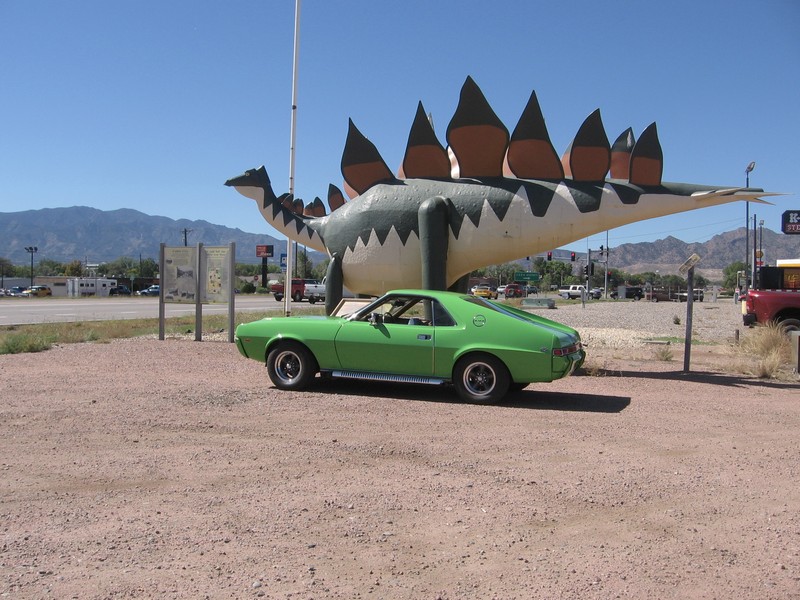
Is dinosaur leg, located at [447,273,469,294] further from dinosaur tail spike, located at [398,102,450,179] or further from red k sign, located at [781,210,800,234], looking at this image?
red k sign, located at [781,210,800,234]

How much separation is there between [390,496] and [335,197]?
9.59m

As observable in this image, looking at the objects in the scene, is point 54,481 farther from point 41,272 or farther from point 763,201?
point 41,272

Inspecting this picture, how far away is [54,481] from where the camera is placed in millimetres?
4945

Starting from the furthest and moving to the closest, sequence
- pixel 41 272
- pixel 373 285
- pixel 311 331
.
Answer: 1. pixel 41 272
2. pixel 373 285
3. pixel 311 331

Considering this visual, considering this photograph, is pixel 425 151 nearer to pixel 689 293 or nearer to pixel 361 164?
pixel 361 164

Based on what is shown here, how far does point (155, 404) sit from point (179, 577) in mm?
4602

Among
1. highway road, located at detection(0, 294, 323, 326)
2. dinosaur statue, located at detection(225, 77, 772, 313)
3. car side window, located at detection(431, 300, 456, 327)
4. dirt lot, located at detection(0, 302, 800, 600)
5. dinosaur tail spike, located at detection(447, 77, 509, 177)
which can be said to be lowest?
dirt lot, located at detection(0, 302, 800, 600)

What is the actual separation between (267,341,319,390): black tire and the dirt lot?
0.90ft

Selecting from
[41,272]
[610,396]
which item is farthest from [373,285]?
[41,272]

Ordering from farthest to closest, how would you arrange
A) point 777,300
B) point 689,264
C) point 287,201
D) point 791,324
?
point 777,300
point 791,324
point 287,201
point 689,264

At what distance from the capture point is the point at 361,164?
1200 cm

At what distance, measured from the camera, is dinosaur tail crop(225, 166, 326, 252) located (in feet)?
42.7

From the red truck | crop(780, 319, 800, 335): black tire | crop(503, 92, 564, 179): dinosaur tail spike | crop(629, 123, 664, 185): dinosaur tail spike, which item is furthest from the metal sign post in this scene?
the red truck

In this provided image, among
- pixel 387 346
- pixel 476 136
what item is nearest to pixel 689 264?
pixel 476 136
